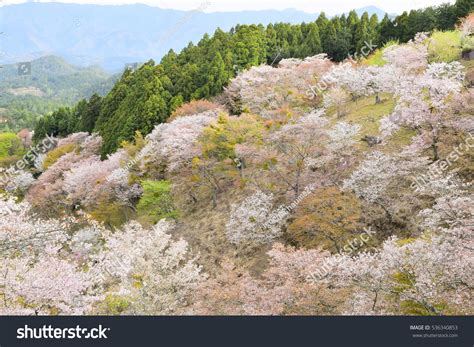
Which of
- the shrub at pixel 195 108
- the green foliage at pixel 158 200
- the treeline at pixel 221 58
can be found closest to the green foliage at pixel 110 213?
the green foliage at pixel 158 200

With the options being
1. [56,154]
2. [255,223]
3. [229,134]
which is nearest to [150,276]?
[255,223]

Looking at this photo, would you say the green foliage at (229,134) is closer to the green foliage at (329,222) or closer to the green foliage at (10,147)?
the green foliage at (329,222)

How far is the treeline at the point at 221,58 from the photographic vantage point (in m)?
44.8

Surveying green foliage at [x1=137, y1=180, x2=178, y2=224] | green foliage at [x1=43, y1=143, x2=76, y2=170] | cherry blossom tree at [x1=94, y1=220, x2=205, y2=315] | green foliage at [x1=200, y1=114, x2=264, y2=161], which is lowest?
green foliage at [x1=43, y1=143, x2=76, y2=170]

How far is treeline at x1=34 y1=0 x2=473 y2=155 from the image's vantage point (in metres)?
44.8

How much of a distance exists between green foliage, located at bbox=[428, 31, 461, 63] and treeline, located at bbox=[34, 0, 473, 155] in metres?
7.68

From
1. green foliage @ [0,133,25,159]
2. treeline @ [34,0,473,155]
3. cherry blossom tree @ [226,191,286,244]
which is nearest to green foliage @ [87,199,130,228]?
treeline @ [34,0,473,155]

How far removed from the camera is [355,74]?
121 ft

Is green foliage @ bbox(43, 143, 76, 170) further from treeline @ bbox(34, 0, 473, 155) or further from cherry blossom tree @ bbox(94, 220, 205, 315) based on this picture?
cherry blossom tree @ bbox(94, 220, 205, 315)

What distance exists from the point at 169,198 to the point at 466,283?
22085 mm

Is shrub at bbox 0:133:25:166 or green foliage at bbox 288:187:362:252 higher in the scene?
green foliage at bbox 288:187:362:252

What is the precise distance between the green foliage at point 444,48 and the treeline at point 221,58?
25.2ft

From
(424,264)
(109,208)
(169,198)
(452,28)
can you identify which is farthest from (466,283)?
(452,28)

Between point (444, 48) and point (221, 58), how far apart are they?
20998 mm
